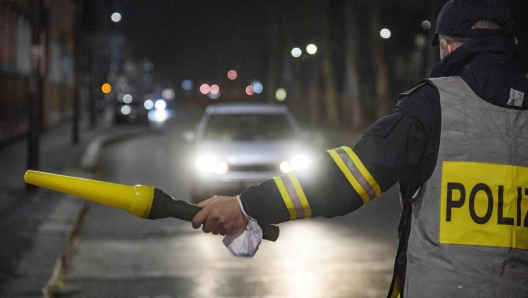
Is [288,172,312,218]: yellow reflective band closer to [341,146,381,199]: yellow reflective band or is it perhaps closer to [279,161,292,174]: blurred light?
[341,146,381,199]: yellow reflective band

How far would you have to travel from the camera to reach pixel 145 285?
7.72m

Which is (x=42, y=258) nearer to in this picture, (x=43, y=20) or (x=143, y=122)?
(x=43, y=20)

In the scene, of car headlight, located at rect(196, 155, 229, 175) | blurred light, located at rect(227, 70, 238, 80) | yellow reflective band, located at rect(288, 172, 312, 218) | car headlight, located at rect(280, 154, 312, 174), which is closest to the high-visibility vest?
yellow reflective band, located at rect(288, 172, 312, 218)

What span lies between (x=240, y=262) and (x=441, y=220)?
6126 mm

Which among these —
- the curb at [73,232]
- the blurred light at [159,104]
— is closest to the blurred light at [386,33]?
the curb at [73,232]

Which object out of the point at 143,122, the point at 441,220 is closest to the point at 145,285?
the point at 441,220

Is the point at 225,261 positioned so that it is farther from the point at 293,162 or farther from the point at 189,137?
the point at 189,137

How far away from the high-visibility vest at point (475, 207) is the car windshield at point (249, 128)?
1104cm

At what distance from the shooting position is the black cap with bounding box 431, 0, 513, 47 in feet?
9.88

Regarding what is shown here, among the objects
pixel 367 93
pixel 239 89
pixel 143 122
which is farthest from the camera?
pixel 239 89

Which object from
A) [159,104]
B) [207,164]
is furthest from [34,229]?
[159,104]

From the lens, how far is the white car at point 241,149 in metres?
12.8

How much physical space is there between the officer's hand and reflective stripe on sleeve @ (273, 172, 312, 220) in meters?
0.15

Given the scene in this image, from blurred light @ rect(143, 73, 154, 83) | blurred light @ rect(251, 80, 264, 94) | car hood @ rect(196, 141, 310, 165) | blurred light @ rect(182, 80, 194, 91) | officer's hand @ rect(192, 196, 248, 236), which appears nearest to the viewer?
officer's hand @ rect(192, 196, 248, 236)
